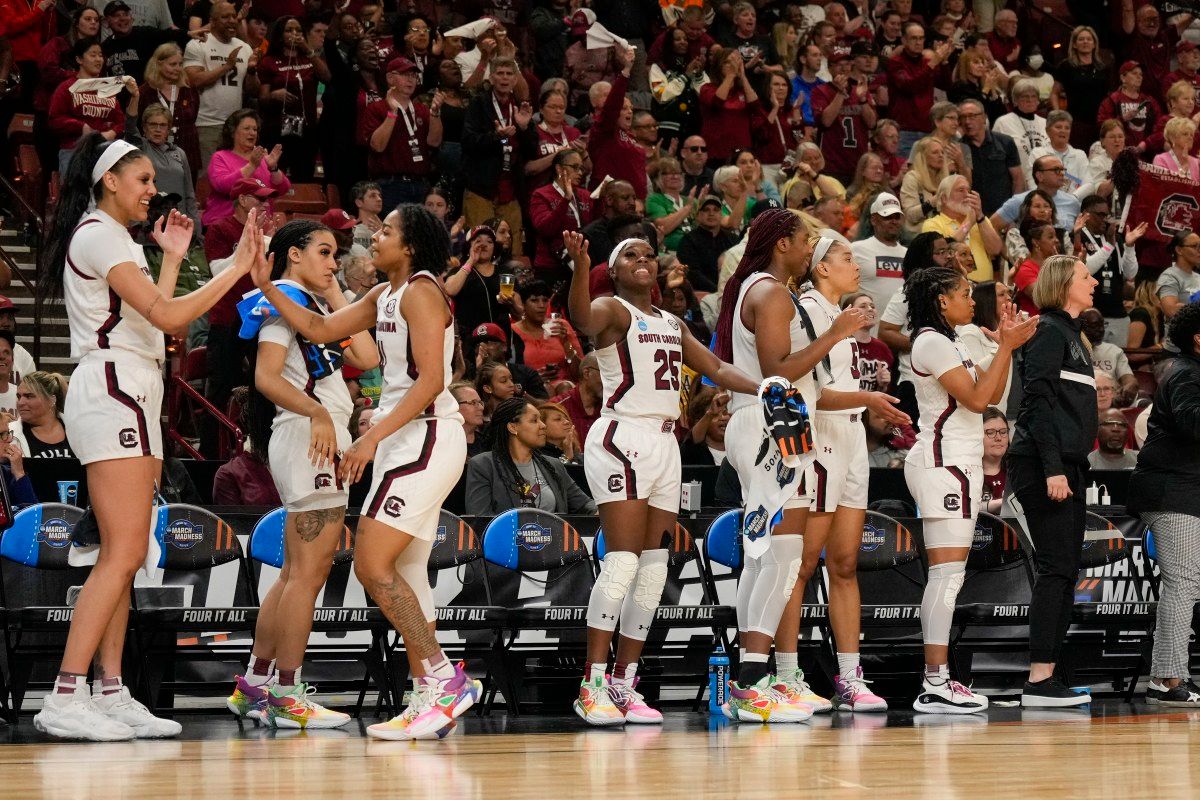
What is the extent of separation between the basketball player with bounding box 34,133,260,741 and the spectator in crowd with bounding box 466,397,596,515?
96.2 inches

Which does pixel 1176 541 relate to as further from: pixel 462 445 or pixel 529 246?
pixel 529 246

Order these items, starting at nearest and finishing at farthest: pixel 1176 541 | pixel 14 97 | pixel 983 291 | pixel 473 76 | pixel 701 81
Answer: pixel 1176 541
pixel 983 291
pixel 14 97
pixel 473 76
pixel 701 81

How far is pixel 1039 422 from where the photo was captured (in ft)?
24.7

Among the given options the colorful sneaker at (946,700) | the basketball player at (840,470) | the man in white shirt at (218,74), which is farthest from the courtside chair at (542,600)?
the man in white shirt at (218,74)

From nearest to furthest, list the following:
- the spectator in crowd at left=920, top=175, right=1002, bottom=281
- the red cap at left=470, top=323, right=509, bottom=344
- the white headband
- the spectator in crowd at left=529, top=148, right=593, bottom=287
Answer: the white headband < the red cap at left=470, top=323, right=509, bottom=344 < the spectator in crowd at left=529, top=148, right=593, bottom=287 < the spectator in crowd at left=920, top=175, right=1002, bottom=281

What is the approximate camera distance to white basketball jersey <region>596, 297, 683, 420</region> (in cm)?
689

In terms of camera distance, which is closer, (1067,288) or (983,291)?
(1067,288)

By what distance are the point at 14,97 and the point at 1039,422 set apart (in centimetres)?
882

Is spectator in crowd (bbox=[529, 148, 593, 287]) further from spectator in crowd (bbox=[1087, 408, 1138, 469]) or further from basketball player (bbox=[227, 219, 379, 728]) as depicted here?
basketball player (bbox=[227, 219, 379, 728])

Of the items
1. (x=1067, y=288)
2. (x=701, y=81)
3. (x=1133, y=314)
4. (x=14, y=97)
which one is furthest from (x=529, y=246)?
(x=1067, y=288)

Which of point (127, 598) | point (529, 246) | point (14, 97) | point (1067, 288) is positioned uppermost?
point (14, 97)

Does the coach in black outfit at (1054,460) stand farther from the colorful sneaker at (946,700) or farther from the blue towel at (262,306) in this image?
the blue towel at (262,306)

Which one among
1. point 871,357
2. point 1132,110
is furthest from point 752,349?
point 1132,110

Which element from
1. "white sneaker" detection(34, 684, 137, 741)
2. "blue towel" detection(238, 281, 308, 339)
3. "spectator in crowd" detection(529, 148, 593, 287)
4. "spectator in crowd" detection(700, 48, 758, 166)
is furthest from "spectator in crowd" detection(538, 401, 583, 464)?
"spectator in crowd" detection(700, 48, 758, 166)
